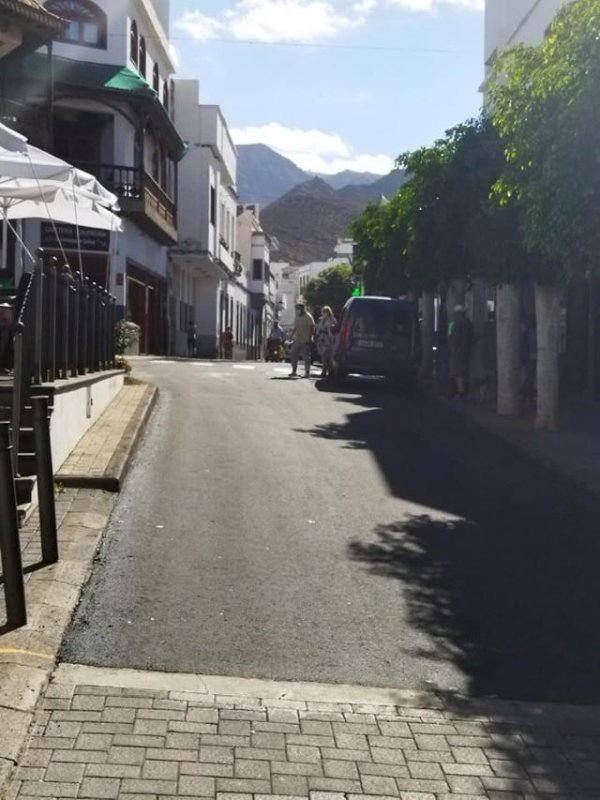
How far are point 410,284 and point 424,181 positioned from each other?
229 inches

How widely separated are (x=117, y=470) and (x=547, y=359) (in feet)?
25.4

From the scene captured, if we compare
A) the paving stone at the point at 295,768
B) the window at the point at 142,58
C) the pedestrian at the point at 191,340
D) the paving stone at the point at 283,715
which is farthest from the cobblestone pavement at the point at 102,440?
the pedestrian at the point at 191,340

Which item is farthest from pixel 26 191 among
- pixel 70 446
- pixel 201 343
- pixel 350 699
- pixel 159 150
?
pixel 201 343

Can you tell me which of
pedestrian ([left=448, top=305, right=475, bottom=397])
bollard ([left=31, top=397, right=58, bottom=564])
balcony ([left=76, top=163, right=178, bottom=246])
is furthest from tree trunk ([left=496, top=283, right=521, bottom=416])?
balcony ([left=76, top=163, right=178, bottom=246])

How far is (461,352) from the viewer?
20469 mm

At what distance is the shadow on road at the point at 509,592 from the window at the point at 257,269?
195 ft

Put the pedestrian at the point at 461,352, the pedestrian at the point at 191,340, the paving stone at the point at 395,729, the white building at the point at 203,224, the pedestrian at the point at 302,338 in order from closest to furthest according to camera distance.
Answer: the paving stone at the point at 395,729 → the pedestrian at the point at 461,352 → the pedestrian at the point at 302,338 → the white building at the point at 203,224 → the pedestrian at the point at 191,340

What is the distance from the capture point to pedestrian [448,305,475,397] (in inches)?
800

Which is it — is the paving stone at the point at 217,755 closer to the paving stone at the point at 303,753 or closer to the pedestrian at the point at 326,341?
the paving stone at the point at 303,753

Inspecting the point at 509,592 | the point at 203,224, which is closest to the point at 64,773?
the point at 509,592

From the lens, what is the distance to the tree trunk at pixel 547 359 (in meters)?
15.5

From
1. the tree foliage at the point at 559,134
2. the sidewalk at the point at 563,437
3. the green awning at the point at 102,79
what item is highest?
the green awning at the point at 102,79

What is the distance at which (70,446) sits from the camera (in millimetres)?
10570

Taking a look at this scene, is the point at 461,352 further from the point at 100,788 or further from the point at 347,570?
the point at 100,788
